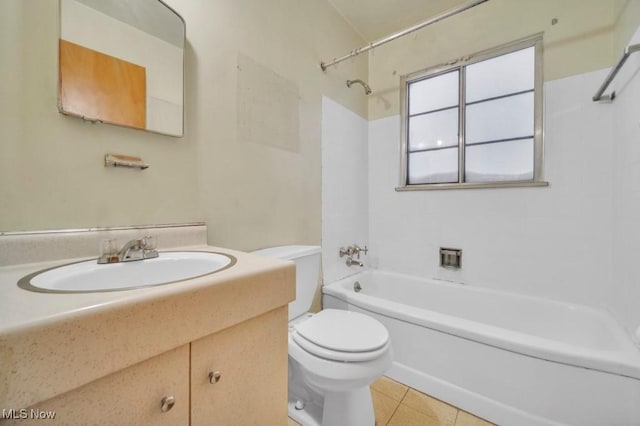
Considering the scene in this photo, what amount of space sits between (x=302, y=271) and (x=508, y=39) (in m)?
2.18

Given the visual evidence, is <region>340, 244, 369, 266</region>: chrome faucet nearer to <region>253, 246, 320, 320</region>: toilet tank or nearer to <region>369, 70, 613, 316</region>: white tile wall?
<region>369, 70, 613, 316</region>: white tile wall

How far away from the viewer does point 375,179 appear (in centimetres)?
241

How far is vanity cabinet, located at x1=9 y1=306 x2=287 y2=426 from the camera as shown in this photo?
0.41 metres

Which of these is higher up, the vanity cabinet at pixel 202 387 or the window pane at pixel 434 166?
the window pane at pixel 434 166

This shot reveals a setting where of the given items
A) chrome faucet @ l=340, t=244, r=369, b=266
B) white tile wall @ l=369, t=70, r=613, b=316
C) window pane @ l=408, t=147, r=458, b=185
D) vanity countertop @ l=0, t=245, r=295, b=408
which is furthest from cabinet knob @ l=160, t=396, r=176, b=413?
window pane @ l=408, t=147, r=458, b=185

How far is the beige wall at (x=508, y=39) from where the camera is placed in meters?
1.52

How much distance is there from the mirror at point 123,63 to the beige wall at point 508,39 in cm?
183

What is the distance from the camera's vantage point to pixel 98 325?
1.31ft

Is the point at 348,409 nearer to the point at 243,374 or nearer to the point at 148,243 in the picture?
the point at 243,374

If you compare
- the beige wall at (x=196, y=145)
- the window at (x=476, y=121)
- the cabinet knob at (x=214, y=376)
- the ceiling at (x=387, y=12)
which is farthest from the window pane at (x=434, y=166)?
the cabinet knob at (x=214, y=376)

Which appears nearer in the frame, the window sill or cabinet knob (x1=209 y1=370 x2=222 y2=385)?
cabinet knob (x1=209 y1=370 x2=222 y2=385)

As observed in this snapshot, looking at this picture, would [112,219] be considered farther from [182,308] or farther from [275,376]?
[275,376]

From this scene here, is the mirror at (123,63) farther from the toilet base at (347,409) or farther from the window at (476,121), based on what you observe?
the window at (476,121)

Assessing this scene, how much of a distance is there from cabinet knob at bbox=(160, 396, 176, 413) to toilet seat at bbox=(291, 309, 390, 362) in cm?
62
